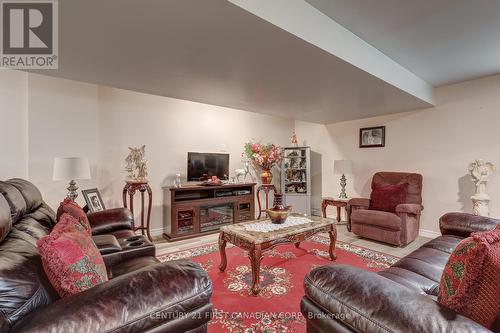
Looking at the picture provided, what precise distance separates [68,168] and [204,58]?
194 centimetres

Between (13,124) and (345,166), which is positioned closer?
(13,124)

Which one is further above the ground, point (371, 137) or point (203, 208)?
point (371, 137)

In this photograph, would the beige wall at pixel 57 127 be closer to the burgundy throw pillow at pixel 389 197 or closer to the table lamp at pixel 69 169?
the table lamp at pixel 69 169

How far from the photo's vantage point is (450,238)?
216cm

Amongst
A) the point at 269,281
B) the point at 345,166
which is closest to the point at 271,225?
the point at 269,281

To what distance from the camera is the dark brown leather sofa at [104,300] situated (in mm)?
812

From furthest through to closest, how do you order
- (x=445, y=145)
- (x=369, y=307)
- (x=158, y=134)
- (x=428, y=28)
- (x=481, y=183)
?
(x=158, y=134) < (x=445, y=145) < (x=481, y=183) < (x=428, y=28) < (x=369, y=307)

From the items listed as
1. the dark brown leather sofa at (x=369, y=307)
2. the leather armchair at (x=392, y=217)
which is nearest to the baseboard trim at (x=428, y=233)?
the leather armchair at (x=392, y=217)

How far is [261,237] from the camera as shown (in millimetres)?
2201

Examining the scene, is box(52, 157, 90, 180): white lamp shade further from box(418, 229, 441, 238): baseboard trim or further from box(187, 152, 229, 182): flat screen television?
box(418, 229, 441, 238): baseboard trim

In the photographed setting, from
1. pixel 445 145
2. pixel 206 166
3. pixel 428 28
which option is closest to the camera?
pixel 428 28

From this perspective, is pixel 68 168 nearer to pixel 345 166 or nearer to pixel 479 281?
pixel 479 281

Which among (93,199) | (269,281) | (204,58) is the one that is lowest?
(269,281)

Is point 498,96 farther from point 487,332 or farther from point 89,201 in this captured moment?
point 89,201
